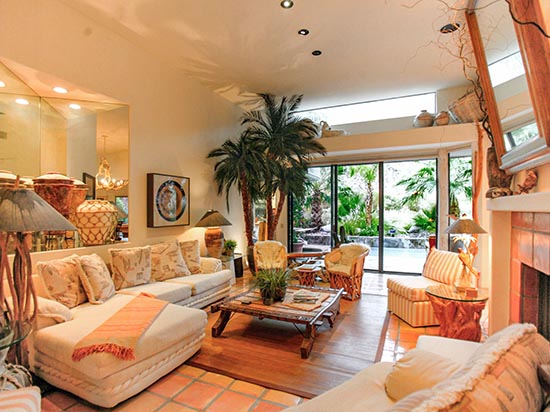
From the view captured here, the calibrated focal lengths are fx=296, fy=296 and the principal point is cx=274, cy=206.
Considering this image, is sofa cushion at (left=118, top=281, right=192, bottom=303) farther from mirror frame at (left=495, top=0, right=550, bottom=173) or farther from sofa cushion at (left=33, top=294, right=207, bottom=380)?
mirror frame at (left=495, top=0, right=550, bottom=173)

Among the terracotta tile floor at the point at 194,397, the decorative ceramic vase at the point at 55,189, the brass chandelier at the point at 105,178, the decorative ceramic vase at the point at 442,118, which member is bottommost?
the terracotta tile floor at the point at 194,397

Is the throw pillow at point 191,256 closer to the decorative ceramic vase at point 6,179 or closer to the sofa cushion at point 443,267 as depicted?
the decorative ceramic vase at point 6,179

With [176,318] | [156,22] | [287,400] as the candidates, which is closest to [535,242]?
[287,400]

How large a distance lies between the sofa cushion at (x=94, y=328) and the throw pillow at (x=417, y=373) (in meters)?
1.74

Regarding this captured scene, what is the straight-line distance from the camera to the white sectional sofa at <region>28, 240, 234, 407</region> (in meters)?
2.10

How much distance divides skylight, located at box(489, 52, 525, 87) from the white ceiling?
0.24 feet

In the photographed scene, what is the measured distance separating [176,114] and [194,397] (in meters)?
4.06

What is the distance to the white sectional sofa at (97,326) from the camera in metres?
2.10

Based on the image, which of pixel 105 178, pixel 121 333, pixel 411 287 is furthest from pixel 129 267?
pixel 411 287

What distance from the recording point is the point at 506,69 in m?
2.14

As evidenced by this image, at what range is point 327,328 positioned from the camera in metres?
3.51

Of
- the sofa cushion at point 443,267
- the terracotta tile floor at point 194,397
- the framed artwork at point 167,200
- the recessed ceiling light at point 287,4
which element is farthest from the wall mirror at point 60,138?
the sofa cushion at point 443,267

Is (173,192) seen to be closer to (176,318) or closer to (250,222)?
(250,222)

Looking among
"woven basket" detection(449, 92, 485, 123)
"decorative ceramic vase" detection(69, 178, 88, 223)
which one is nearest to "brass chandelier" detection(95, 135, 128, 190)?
"decorative ceramic vase" detection(69, 178, 88, 223)
